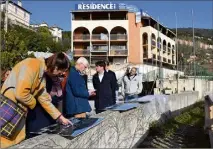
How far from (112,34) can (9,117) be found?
2463 inches

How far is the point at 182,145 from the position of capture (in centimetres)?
786

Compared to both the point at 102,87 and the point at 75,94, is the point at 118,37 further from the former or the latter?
the point at 75,94

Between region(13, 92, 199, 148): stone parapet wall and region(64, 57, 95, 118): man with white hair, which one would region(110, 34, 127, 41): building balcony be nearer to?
region(13, 92, 199, 148): stone parapet wall

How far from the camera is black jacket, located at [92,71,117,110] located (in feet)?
25.6

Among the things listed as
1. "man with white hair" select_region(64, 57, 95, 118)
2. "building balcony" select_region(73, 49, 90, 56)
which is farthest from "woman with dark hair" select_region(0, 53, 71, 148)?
"building balcony" select_region(73, 49, 90, 56)

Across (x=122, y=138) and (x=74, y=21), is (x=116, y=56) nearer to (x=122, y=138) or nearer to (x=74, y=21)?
(x=74, y=21)

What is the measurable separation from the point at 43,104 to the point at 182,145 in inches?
182

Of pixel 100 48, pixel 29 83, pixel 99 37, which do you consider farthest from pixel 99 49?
pixel 29 83

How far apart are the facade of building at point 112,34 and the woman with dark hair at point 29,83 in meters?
59.5

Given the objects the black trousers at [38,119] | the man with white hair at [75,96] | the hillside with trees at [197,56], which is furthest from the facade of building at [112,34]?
the black trousers at [38,119]

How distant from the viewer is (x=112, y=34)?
6562 cm

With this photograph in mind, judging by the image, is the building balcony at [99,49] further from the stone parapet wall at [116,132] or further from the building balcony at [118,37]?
the stone parapet wall at [116,132]

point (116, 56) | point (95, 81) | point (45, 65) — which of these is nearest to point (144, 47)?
point (116, 56)

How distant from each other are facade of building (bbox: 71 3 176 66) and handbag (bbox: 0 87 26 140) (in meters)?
59.8
